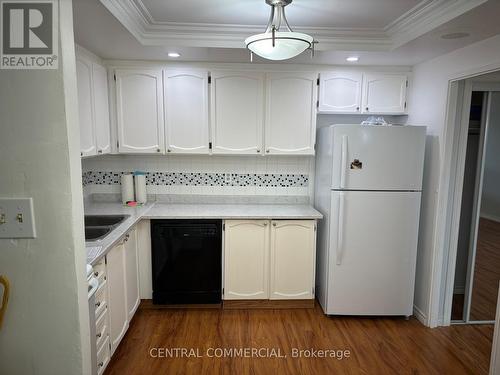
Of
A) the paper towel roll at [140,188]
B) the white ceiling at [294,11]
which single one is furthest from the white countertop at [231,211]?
the white ceiling at [294,11]

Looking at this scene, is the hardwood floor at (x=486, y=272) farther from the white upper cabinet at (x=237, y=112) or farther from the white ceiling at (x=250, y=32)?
the white upper cabinet at (x=237, y=112)

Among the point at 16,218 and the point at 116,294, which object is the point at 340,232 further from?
the point at 16,218

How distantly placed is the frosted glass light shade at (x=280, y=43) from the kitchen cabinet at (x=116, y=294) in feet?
5.12

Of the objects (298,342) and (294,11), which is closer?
(294,11)

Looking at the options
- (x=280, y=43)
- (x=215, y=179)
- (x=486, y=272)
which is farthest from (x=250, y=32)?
(x=486, y=272)

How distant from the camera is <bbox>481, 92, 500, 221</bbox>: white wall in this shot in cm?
271

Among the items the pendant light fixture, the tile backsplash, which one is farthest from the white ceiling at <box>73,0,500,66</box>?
the tile backsplash

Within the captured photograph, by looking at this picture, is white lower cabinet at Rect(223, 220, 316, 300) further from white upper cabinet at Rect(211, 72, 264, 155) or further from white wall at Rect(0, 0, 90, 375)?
white wall at Rect(0, 0, 90, 375)

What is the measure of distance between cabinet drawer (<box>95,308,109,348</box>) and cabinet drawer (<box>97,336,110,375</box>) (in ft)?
0.13

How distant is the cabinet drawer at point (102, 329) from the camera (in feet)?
6.51

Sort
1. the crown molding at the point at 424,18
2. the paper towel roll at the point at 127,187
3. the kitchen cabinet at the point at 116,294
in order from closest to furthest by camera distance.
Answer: the crown molding at the point at 424,18
the kitchen cabinet at the point at 116,294
the paper towel roll at the point at 127,187

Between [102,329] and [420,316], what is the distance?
8.43ft

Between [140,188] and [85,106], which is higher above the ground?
[85,106]

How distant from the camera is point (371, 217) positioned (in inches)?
110
